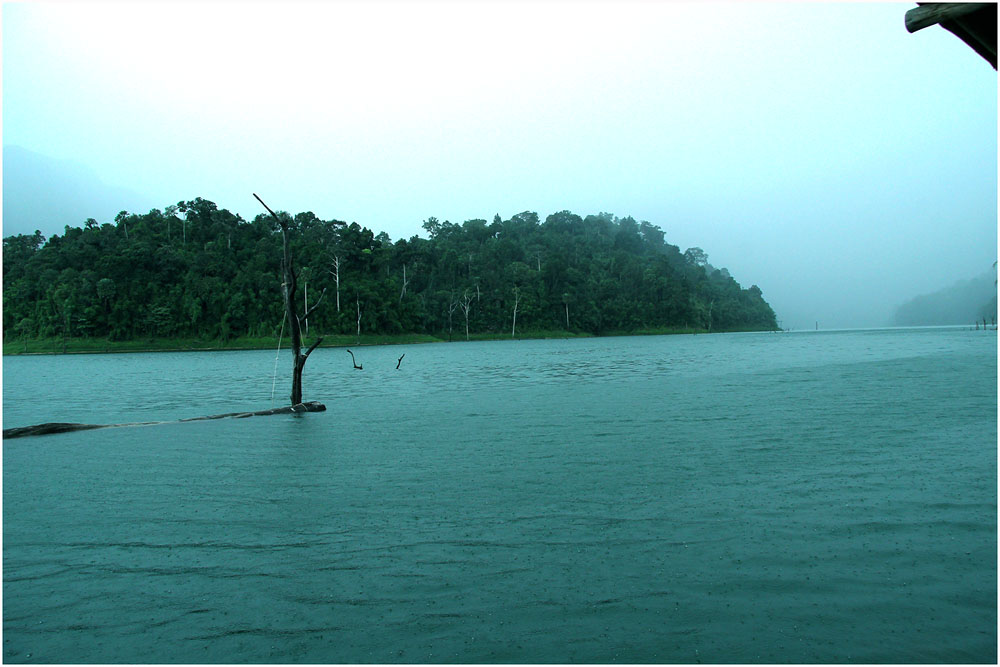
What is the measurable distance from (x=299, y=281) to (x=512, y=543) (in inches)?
3998

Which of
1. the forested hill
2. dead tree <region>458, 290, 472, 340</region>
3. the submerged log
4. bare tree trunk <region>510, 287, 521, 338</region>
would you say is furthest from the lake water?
bare tree trunk <region>510, 287, 521, 338</region>

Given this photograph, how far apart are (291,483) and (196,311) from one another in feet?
319

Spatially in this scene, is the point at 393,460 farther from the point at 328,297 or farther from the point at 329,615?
the point at 328,297

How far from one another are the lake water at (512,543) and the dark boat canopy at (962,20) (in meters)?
4.24

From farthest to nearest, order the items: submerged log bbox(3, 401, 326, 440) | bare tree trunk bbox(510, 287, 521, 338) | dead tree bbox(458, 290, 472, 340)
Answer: bare tree trunk bbox(510, 287, 521, 338) < dead tree bbox(458, 290, 472, 340) < submerged log bbox(3, 401, 326, 440)

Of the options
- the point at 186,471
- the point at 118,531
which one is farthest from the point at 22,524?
the point at 186,471

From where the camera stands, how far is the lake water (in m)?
4.91

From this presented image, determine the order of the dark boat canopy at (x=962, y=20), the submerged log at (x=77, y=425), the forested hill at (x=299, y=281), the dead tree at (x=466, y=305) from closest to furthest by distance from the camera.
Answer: the dark boat canopy at (x=962, y=20)
the submerged log at (x=77, y=425)
the forested hill at (x=299, y=281)
the dead tree at (x=466, y=305)

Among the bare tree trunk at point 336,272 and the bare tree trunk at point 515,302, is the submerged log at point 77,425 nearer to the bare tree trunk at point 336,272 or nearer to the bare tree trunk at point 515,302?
the bare tree trunk at point 336,272

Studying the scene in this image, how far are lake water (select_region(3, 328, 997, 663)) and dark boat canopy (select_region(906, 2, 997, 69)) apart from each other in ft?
13.9

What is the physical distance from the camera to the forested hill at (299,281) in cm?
9319

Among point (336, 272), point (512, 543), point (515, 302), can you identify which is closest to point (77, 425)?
point (512, 543)

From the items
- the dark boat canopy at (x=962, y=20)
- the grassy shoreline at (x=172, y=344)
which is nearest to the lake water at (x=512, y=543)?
the dark boat canopy at (x=962, y=20)

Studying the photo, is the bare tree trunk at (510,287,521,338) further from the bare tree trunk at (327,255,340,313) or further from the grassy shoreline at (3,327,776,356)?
the bare tree trunk at (327,255,340,313)
